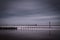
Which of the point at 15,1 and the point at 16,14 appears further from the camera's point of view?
the point at 16,14

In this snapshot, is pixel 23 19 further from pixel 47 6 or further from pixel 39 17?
pixel 47 6

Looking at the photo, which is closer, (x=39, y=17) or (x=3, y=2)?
(x=3, y=2)

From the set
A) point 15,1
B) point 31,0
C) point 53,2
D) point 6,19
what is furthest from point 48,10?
point 6,19

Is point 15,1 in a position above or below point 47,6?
above

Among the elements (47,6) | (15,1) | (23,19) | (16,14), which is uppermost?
(15,1)

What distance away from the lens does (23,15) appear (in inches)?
195

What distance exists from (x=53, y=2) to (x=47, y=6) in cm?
40

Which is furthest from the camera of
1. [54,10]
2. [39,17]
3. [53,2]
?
[39,17]

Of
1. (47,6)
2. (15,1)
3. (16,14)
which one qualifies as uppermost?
(15,1)

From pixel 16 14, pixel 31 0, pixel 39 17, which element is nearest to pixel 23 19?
pixel 16 14

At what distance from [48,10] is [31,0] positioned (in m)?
1.20

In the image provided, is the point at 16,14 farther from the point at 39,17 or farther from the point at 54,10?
the point at 54,10

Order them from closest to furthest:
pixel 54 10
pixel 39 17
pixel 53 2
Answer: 1. pixel 53 2
2. pixel 54 10
3. pixel 39 17

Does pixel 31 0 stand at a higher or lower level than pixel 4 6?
higher
